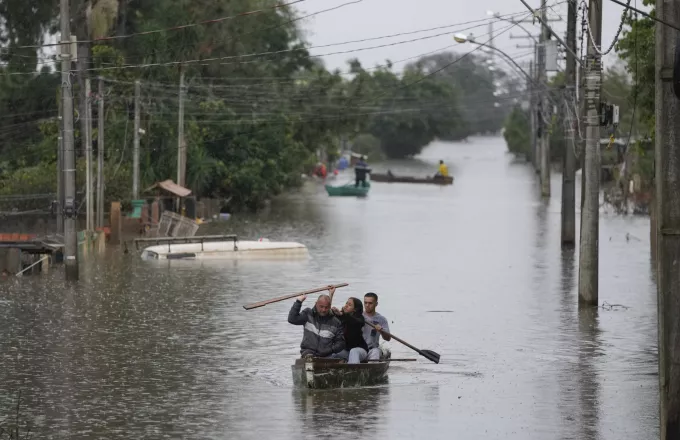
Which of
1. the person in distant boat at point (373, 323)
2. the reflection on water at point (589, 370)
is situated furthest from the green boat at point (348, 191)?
the person in distant boat at point (373, 323)

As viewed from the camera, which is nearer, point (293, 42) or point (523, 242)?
point (523, 242)

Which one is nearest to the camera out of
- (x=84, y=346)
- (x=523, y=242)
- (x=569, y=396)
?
(x=569, y=396)

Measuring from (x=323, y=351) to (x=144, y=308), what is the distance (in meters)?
10.00

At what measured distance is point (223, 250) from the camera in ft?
131

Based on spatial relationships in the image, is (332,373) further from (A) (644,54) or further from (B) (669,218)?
(A) (644,54)

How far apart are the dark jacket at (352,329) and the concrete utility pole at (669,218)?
6503mm

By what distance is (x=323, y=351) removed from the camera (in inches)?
744

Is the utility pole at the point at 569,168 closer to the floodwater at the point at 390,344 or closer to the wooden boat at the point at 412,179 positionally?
the floodwater at the point at 390,344

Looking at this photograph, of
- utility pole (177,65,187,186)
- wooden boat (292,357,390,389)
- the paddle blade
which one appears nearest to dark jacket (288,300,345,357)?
wooden boat (292,357,390,389)

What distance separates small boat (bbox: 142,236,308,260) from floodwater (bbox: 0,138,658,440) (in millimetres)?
777

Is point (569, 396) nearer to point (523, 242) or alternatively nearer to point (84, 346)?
point (84, 346)

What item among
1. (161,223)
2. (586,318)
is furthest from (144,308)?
(161,223)

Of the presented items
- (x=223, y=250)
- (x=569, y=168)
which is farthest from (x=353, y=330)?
(x=569, y=168)

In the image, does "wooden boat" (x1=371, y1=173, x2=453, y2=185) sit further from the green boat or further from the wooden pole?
the wooden pole
